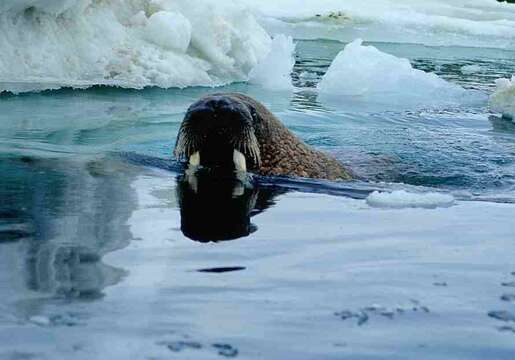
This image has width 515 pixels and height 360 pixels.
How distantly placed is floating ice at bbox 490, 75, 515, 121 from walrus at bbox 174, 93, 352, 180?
13.7ft

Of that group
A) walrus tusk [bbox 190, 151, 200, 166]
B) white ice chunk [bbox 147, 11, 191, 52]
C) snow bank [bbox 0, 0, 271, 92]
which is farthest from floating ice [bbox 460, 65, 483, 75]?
walrus tusk [bbox 190, 151, 200, 166]

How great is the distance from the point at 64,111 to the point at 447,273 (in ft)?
18.3

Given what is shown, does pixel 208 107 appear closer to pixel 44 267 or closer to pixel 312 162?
pixel 312 162

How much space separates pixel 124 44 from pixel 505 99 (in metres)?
3.94

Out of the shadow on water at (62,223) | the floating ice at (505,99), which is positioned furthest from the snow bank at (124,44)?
the shadow on water at (62,223)

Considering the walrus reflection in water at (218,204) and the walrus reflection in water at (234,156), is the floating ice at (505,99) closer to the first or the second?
the walrus reflection in water at (234,156)

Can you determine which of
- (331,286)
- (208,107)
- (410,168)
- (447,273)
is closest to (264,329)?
(331,286)

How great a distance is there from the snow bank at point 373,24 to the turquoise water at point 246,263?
40.2 feet

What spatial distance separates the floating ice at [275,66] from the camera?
1103 centimetres

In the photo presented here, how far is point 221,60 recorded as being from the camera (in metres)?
10.7

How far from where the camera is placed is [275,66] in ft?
36.4

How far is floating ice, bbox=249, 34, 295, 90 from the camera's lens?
11031 millimetres

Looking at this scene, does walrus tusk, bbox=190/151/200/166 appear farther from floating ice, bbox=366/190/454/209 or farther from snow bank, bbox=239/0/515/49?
snow bank, bbox=239/0/515/49

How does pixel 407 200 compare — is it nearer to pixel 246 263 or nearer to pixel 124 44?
pixel 246 263
